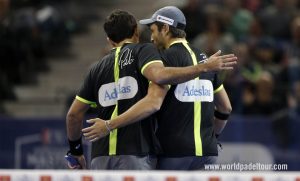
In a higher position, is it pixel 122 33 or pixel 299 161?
pixel 122 33

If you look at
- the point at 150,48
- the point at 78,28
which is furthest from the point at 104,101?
the point at 78,28

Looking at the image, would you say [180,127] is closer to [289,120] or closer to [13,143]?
[289,120]

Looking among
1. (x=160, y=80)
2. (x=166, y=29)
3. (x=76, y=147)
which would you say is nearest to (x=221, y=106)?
(x=166, y=29)

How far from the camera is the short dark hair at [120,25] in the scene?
7281mm

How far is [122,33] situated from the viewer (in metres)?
7.33

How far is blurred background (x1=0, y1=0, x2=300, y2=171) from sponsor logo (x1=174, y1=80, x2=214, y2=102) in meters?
4.78

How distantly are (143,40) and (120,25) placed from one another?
5693 millimetres

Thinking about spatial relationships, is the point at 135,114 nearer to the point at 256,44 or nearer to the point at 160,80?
the point at 160,80

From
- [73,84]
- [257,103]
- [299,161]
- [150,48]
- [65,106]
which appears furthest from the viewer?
[73,84]

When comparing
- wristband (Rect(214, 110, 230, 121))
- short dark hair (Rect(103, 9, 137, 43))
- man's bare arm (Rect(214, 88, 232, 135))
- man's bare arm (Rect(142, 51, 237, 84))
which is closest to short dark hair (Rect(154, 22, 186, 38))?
short dark hair (Rect(103, 9, 137, 43))

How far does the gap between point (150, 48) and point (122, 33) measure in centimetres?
39

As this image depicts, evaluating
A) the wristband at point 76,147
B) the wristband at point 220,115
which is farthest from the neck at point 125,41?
the wristband at point 220,115

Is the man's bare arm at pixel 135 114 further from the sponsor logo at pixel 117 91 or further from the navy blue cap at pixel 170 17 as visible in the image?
the navy blue cap at pixel 170 17

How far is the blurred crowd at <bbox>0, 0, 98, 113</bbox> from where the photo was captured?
15191 millimetres
